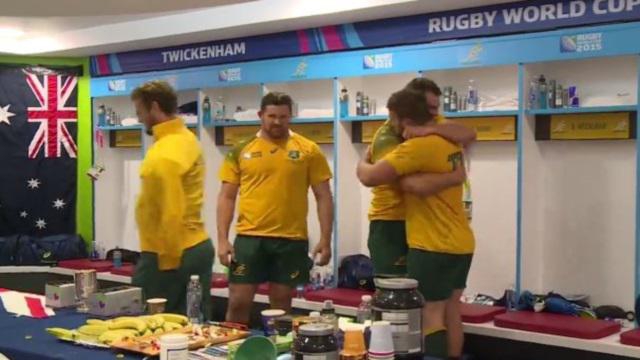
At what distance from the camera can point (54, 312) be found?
3316mm

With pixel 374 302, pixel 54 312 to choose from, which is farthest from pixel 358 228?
pixel 374 302

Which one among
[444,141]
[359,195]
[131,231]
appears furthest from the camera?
[131,231]

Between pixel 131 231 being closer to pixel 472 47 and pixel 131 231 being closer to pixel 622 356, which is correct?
pixel 472 47

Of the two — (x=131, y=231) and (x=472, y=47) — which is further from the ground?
(x=472, y=47)

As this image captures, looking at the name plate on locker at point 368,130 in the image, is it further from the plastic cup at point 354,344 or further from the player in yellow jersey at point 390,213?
the plastic cup at point 354,344

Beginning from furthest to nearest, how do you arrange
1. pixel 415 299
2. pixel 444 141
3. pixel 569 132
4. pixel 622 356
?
pixel 569 132 → pixel 622 356 → pixel 444 141 → pixel 415 299

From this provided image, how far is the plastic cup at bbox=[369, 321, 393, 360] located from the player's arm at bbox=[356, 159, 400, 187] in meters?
1.48

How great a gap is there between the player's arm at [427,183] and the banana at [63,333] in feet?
4.94

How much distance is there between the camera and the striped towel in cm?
329

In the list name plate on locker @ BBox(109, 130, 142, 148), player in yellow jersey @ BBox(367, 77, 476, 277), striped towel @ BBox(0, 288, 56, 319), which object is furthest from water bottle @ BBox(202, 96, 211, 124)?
striped towel @ BBox(0, 288, 56, 319)

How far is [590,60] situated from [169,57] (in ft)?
12.1

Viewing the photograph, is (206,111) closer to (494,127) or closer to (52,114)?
(52,114)

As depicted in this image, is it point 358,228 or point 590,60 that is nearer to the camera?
point 590,60

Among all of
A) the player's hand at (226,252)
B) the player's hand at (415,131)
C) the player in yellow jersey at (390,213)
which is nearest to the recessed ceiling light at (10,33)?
the player's hand at (226,252)
